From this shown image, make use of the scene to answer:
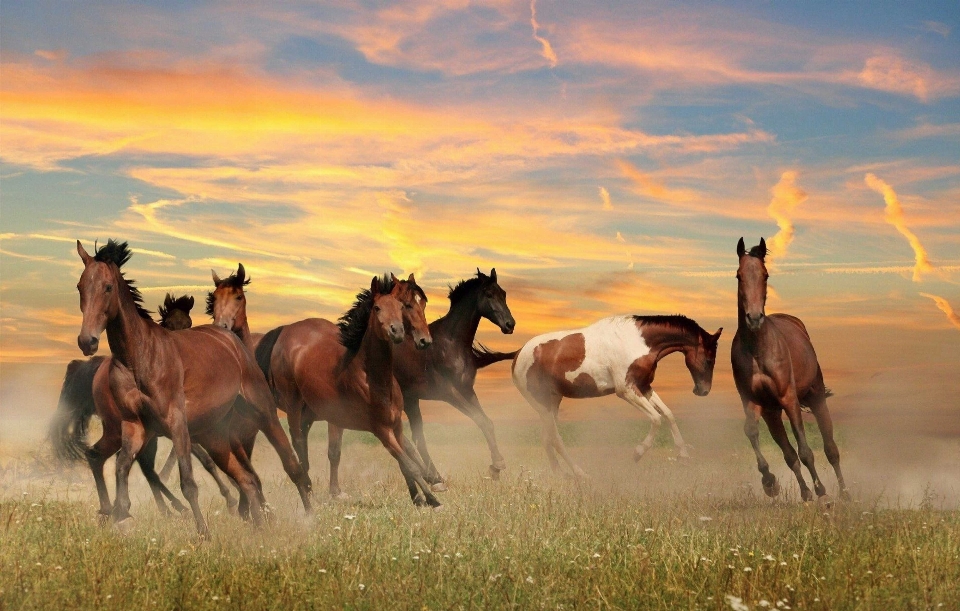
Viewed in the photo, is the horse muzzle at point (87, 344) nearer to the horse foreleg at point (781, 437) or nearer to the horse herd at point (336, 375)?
the horse herd at point (336, 375)

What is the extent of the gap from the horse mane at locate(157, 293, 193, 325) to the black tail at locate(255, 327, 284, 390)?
1.77 meters

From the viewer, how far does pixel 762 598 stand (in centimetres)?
722

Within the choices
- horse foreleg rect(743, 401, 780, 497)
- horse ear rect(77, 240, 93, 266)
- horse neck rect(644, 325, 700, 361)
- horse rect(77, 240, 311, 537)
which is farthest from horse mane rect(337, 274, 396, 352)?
horse neck rect(644, 325, 700, 361)

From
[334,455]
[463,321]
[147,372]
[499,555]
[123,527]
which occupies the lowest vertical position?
[123,527]

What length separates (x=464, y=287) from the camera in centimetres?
1508

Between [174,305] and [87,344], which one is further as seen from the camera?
[174,305]

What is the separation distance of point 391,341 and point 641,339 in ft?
21.9

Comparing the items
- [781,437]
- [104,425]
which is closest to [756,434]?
[781,437]

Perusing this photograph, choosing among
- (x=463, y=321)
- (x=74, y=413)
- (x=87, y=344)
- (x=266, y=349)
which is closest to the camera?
(x=87, y=344)

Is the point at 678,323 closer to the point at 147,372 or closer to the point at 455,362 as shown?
the point at 455,362

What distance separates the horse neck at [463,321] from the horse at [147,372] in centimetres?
464

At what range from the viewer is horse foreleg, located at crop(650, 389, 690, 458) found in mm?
15789

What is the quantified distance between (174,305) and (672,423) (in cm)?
819

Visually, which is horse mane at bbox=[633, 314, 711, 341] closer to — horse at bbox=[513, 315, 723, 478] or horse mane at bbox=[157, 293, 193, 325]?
horse at bbox=[513, 315, 723, 478]
